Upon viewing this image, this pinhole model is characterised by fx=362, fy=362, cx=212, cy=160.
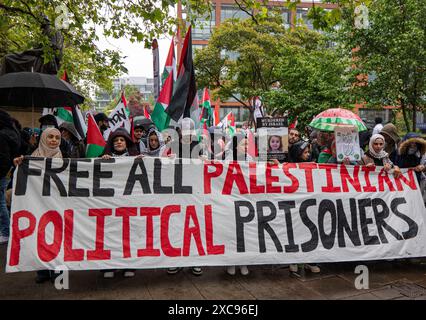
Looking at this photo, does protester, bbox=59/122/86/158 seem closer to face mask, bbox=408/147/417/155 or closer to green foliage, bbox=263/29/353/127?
face mask, bbox=408/147/417/155

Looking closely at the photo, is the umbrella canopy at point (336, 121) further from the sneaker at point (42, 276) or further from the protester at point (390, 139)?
the sneaker at point (42, 276)

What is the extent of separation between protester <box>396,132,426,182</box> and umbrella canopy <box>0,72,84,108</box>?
4818 mm

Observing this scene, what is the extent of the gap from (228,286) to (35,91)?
4059 mm

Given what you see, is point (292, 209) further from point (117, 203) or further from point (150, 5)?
point (150, 5)

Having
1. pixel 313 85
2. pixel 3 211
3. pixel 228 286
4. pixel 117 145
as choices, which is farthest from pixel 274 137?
pixel 313 85

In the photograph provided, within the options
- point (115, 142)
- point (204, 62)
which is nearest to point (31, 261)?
point (115, 142)

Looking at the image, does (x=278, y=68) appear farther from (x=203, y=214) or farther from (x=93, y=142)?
(x=203, y=214)

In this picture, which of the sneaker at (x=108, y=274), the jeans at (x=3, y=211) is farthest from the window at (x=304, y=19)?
the jeans at (x=3, y=211)

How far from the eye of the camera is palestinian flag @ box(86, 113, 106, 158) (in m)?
4.84

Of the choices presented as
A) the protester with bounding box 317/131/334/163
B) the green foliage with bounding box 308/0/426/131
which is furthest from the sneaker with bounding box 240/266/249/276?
the green foliage with bounding box 308/0/426/131

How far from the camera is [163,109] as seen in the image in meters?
4.91

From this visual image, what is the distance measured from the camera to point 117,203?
151 inches

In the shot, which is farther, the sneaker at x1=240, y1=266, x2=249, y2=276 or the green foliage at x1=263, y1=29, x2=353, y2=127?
the green foliage at x1=263, y1=29, x2=353, y2=127

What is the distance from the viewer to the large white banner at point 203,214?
12.1 feet
